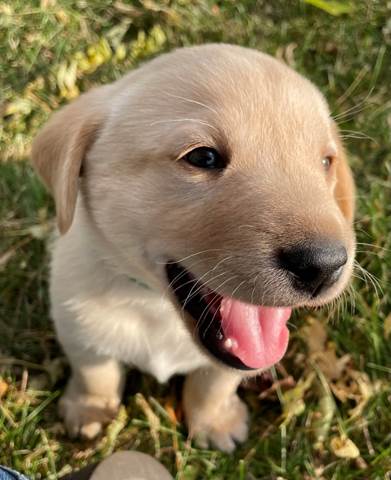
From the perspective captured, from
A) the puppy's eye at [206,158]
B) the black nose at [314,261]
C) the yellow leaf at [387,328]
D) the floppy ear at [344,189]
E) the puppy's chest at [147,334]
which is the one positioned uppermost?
the puppy's eye at [206,158]

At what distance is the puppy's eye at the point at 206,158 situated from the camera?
2031 mm

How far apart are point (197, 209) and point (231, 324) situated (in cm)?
56

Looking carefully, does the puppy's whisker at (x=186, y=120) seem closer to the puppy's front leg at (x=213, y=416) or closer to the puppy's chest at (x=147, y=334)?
the puppy's chest at (x=147, y=334)

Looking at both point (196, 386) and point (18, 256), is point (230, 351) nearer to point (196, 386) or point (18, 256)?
point (196, 386)

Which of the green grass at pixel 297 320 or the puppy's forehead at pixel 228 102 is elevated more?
the puppy's forehead at pixel 228 102

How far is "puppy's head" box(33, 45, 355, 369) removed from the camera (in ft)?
5.97

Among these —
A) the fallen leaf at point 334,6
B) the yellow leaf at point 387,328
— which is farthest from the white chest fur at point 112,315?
the fallen leaf at point 334,6

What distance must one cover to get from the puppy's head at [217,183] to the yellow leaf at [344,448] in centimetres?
109

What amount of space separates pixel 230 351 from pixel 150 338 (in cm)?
44

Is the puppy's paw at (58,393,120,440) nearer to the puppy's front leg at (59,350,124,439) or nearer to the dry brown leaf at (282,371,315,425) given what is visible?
the puppy's front leg at (59,350,124,439)

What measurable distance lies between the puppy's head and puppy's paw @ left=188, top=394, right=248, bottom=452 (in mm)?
889

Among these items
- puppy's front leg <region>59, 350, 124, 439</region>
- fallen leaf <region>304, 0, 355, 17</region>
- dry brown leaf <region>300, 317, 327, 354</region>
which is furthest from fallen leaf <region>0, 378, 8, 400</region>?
fallen leaf <region>304, 0, 355, 17</region>

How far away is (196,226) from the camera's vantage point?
1.97 meters

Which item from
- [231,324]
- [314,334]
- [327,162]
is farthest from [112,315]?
[314,334]
